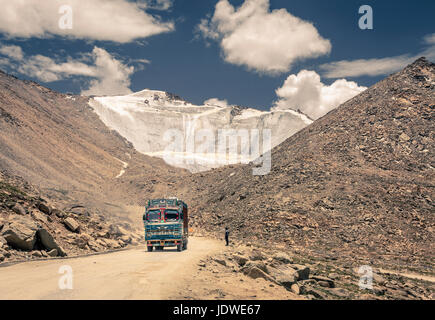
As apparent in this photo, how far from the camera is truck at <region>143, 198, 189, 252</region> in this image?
26812mm

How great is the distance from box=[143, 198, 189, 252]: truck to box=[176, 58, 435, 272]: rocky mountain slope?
39.3 feet

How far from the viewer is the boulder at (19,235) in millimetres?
18625

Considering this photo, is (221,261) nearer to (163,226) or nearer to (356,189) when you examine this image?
(163,226)

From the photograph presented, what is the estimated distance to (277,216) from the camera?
127 feet

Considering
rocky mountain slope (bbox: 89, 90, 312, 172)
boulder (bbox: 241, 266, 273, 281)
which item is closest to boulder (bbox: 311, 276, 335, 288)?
boulder (bbox: 241, 266, 273, 281)

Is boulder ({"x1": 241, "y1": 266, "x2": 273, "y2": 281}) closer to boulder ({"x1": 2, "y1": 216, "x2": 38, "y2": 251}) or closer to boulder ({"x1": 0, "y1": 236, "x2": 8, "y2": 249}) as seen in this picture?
boulder ({"x1": 2, "y1": 216, "x2": 38, "y2": 251})

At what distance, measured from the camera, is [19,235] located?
18750mm

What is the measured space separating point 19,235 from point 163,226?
34.2 ft

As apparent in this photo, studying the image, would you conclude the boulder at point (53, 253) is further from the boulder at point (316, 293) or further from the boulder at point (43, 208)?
the boulder at point (316, 293)

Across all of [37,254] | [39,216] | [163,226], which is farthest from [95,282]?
[163,226]

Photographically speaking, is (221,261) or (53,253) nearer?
(221,261)

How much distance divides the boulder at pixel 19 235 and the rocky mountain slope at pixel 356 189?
21.9m

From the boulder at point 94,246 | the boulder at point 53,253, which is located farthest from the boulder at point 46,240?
the boulder at point 94,246
